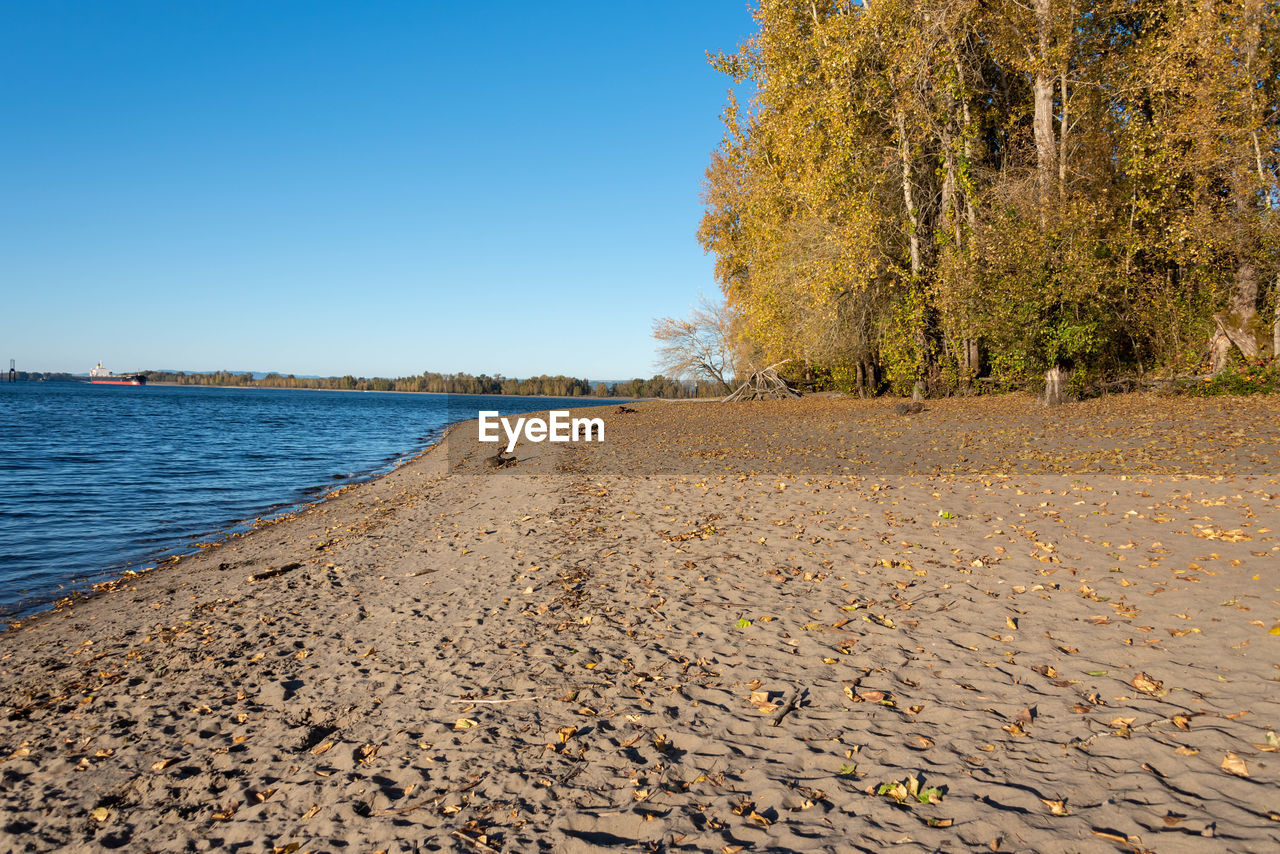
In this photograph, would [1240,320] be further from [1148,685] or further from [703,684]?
[703,684]

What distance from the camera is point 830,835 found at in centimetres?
336

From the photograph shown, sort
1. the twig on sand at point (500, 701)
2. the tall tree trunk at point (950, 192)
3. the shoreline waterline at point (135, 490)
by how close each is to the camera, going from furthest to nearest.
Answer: the tall tree trunk at point (950, 192) → the shoreline waterline at point (135, 490) → the twig on sand at point (500, 701)

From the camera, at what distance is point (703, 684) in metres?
5.17

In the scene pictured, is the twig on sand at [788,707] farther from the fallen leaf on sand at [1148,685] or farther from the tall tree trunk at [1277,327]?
the tall tree trunk at [1277,327]

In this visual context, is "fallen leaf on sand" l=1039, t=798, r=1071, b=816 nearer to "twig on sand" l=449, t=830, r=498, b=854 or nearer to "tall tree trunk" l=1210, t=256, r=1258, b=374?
"twig on sand" l=449, t=830, r=498, b=854

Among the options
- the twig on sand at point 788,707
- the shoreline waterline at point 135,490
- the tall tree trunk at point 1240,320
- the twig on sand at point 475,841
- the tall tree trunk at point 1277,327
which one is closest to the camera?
the twig on sand at point 475,841

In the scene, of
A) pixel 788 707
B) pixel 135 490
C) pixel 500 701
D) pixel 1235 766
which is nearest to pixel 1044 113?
pixel 1235 766

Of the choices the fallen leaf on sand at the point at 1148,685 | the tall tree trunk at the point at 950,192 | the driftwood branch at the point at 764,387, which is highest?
the tall tree trunk at the point at 950,192

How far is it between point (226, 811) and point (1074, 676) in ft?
20.4

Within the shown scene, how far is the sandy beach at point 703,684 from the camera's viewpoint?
361 cm

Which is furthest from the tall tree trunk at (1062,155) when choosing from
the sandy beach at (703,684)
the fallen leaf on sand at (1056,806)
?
the fallen leaf on sand at (1056,806)

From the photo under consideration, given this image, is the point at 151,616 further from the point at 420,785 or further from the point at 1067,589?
the point at 1067,589

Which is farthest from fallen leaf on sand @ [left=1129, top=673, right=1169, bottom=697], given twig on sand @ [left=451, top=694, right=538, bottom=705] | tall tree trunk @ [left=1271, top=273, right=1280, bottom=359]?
tall tree trunk @ [left=1271, top=273, right=1280, bottom=359]

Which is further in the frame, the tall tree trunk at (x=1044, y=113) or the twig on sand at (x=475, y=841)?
the tall tree trunk at (x=1044, y=113)
